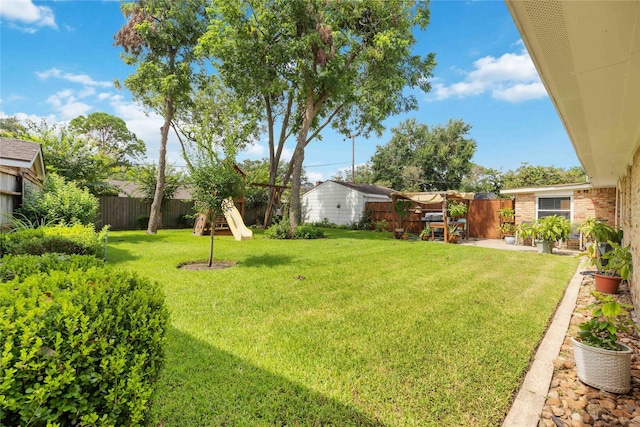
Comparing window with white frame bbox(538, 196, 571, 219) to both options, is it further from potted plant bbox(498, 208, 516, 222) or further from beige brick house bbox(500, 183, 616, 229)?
potted plant bbox(498, 208, 516, 222)

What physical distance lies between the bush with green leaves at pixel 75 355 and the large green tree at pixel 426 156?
3238 cm

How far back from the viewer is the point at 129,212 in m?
16.1

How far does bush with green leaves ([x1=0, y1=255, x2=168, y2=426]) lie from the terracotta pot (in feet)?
24.2

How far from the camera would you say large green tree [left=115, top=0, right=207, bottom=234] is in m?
11.9

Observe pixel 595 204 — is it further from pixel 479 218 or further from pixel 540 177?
pixel 540 177

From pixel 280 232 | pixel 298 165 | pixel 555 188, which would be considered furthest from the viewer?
pixel 298 165

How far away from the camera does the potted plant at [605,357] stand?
250 cm

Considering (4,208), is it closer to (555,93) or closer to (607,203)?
(555,93)

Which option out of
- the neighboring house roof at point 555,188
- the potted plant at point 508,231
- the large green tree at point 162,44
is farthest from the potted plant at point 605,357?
the large green tree at point 162,44

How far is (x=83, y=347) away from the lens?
3.88 feet

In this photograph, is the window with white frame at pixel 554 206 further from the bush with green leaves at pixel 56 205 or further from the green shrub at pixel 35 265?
the bush with green leaves at pixel 56 205

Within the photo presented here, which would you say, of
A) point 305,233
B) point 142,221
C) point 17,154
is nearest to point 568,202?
point 305,233

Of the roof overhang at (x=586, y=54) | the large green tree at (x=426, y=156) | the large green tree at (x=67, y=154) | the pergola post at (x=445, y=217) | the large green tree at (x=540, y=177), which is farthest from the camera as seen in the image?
the large green tree at (x=426, y=156)

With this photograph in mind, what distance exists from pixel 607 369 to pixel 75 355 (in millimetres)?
3861
